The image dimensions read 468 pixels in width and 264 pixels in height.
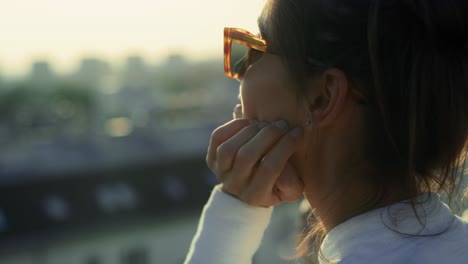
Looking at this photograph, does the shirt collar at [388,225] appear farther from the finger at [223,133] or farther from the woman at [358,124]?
the finger at [223,133]

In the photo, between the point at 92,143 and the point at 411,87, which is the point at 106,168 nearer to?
the point at 92,143

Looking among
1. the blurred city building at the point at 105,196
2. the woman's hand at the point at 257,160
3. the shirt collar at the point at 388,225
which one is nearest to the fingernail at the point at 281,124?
the woman's hand at the point at 257,160

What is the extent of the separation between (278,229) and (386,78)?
1307 centimetres

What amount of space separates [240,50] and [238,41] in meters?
0.02

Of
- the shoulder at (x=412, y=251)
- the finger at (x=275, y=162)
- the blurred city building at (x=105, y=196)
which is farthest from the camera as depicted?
the blurred city building at (x=105, y=196)

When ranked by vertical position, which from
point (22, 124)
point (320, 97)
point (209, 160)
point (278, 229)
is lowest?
point (22, 124)

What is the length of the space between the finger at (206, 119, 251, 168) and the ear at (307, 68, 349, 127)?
103 millimetres

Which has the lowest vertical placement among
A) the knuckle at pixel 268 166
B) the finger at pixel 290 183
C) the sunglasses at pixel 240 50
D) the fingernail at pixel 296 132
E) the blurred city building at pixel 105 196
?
the blurred city building at pixel 105 196

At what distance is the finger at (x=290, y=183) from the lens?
3.16 feet

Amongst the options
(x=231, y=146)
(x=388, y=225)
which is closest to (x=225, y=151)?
(x=231, y=146)

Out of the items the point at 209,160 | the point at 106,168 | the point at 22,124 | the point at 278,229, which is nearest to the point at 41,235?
the point at 106,168

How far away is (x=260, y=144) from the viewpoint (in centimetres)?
94

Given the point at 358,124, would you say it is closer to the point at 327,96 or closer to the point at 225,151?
the point at 327,96

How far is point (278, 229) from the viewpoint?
13805 millimetres
